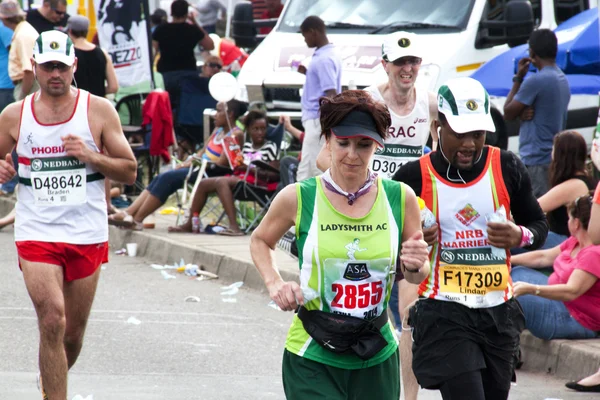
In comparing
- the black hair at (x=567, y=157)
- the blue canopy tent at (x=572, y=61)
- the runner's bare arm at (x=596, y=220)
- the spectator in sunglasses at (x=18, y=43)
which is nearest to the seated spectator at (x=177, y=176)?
the spectator in sunglasses at (x=18, y=43)

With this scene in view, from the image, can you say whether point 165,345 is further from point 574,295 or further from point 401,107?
point 574,295

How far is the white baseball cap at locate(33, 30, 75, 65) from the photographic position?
6055mm

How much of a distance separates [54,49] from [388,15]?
304 inches

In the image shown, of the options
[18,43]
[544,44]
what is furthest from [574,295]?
[18,43]

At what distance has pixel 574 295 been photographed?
7.43 metres

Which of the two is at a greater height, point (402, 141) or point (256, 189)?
point (402, 141)

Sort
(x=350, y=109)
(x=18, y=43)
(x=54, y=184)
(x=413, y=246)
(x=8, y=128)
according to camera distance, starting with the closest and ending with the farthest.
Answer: (x=413, y=246)
(x=350, y=109)
(x=54, y=184)
(x=8, y=128)
(x=18, y=43)

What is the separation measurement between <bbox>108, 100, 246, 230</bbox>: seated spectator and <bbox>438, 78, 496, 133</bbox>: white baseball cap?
841 centimetres

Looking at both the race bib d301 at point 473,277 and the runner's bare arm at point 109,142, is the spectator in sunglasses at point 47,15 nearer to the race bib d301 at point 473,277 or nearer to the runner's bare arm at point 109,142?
the runner's bare arm at point 109,142

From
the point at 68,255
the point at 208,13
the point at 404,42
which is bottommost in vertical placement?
the point at 68,255

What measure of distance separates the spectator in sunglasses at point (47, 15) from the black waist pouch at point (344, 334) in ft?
38.5

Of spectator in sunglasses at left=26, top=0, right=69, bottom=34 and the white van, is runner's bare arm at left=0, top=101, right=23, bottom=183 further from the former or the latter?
spectator in sunglasses at left=26, top=0, right=69, bottom=34

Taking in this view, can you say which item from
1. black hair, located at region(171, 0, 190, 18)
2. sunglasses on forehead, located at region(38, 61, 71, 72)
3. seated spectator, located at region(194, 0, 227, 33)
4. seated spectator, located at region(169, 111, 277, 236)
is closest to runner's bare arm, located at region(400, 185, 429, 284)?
sunglasses on forehead, located at region(38, 61, 71, 72)

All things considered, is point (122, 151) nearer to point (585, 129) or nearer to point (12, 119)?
point (12, 119)
